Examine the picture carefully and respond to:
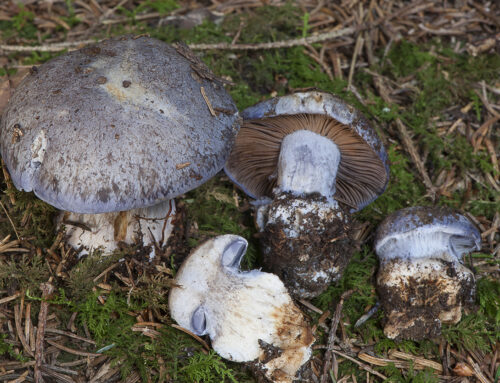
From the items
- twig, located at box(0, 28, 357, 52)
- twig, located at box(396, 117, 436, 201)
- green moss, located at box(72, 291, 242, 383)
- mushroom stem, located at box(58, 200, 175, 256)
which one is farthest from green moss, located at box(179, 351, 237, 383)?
twig, located at box(0, 28, 357, 52)

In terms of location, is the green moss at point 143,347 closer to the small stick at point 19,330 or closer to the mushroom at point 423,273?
the small stick at point 19,330

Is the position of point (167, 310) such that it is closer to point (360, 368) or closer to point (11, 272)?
point (11, 272)

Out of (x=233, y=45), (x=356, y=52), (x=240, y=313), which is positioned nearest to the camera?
(x=240, y=313)

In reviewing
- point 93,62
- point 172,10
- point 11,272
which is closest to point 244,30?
point 172,10

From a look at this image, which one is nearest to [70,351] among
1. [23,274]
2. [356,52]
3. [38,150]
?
[23,274]

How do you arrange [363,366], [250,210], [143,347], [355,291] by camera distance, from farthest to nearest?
[250,210] < [355,291] < [363,366] < [143,347]

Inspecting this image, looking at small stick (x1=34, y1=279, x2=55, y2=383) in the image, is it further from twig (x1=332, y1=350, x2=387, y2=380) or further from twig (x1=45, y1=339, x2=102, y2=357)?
twig (x1=332, y1=350, x2=387, y2=380)

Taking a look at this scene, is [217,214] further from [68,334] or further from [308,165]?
[68,334]

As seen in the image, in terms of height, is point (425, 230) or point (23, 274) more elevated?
point (425, 230)
